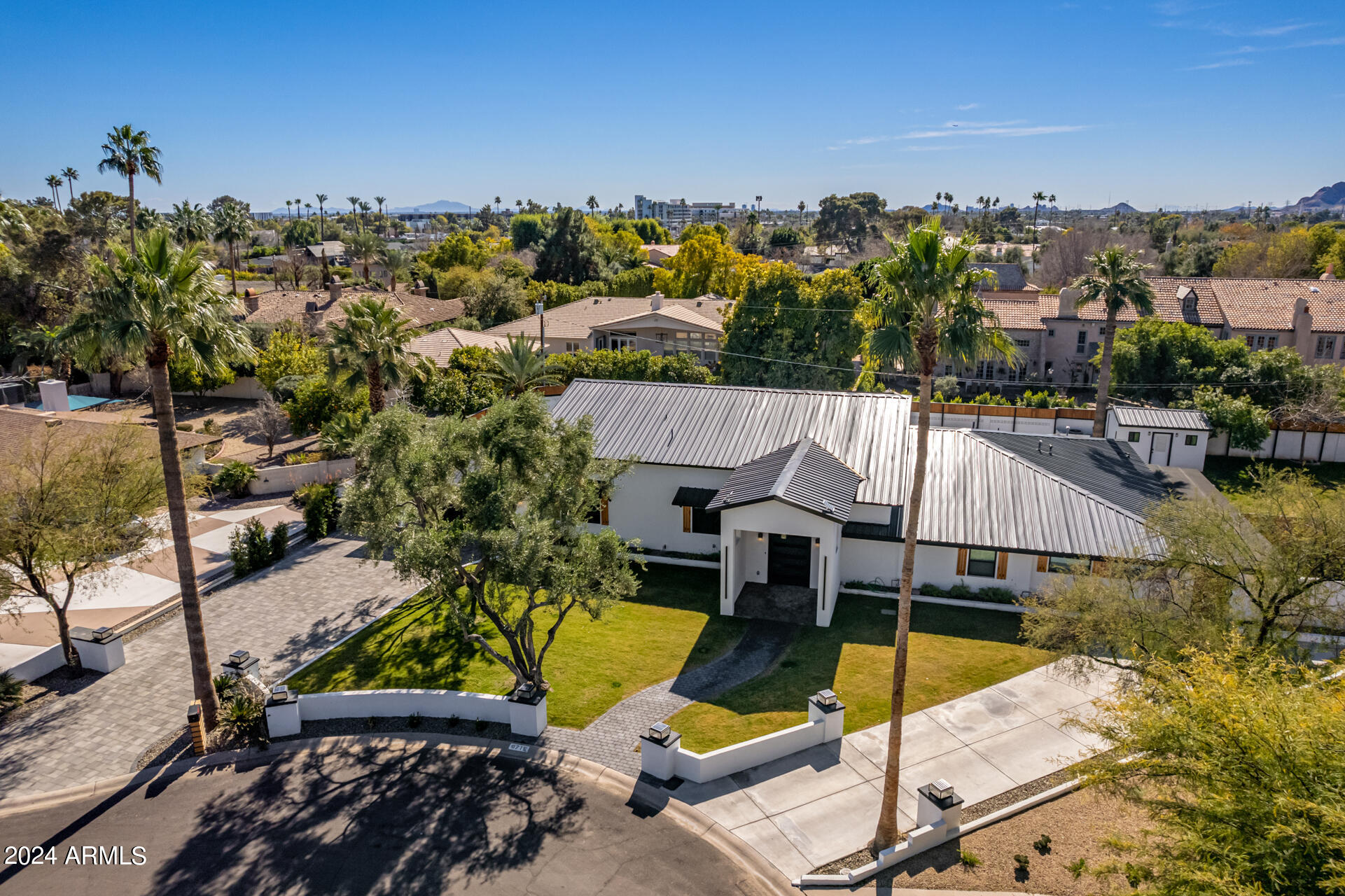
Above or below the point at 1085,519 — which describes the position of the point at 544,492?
above

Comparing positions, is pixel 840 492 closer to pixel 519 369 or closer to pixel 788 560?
pixel 788 560

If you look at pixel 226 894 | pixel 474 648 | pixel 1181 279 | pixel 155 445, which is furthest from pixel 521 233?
pixel 226 894

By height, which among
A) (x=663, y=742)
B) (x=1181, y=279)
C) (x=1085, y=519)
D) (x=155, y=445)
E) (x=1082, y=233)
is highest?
(x=1082, y=233)

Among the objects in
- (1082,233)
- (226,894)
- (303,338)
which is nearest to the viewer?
(226,894)

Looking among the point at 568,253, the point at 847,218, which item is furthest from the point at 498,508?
the point at 847,218

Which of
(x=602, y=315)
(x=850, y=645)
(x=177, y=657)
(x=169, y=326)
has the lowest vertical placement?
(x=850, y=645)

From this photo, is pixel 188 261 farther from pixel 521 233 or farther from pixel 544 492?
A: pixel 521 233

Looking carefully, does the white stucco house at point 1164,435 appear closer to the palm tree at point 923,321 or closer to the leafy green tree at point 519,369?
the palm tree at point 923,321

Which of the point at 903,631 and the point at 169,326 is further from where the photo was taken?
the point at 169,326
